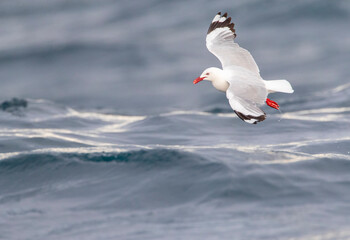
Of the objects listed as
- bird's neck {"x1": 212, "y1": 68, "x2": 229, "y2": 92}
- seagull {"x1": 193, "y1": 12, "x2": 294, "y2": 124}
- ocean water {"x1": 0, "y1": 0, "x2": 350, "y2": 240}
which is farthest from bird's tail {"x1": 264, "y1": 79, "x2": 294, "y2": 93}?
ocean water {"x1": 0, "y1": 0, "x2": 350, "y2": 240}

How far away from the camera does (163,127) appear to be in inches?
469

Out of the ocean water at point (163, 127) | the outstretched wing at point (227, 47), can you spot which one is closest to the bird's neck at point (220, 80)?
the outstretched wing at point (227, 47)

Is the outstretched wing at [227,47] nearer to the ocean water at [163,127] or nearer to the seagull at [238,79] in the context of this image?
the seagull at [238,79]

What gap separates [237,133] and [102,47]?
763 centimetres

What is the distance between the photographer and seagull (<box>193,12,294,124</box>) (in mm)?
7305

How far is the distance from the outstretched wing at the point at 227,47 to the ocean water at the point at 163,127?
1.20m

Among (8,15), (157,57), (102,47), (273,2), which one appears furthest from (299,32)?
(8,15)

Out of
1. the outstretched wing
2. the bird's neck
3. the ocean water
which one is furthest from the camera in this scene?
the outstretched wing

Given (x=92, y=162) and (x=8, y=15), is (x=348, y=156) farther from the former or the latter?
(x=8, y=15)

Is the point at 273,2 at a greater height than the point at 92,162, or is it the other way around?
the point at 273,2

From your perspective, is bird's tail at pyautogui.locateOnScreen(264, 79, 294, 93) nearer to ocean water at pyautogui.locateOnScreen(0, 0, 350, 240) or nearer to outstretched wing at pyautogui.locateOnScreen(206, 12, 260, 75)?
outstretched wing at pyautogui.locateOnScreen(206, 12, 260, 75)

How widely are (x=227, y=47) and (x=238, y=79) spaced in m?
0.99

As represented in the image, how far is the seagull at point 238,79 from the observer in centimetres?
731

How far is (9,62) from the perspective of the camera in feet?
59.2
